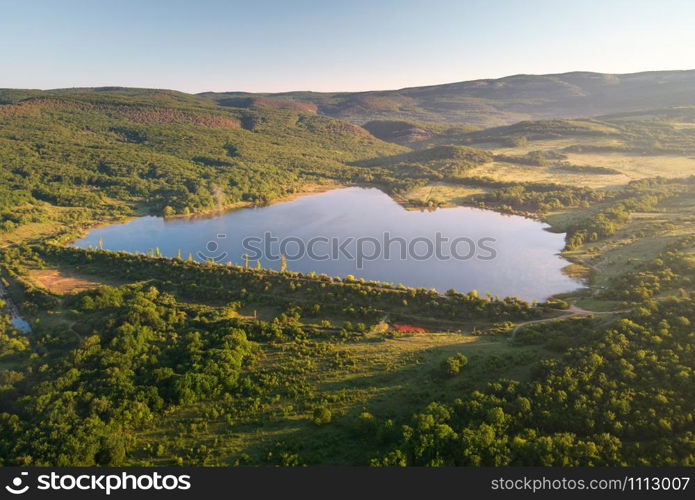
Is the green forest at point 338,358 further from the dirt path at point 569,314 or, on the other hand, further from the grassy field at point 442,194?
the grassy field at point 442,194

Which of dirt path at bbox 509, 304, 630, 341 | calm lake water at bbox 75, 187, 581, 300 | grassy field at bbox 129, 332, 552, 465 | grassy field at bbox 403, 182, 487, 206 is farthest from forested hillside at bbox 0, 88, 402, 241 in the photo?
dirt path at bbox 509, 304, 630, 341

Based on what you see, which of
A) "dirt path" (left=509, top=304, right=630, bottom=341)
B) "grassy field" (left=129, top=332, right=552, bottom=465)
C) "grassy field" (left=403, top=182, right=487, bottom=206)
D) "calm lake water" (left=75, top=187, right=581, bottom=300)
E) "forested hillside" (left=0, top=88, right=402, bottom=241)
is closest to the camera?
"grassy field" (left=129, top=332, right=552, bottom=465)

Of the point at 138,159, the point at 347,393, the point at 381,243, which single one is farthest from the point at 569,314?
the point at 138,159

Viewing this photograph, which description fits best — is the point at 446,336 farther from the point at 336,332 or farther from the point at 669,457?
the point at 669,457

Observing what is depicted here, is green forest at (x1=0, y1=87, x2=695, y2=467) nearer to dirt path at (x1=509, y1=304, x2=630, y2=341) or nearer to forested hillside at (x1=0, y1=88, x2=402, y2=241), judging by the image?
dirt path at (x1=509, y1=304, x2=630, y2=341)

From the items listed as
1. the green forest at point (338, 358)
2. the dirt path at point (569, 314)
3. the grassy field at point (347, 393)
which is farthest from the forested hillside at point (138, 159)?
the dirt path at point (569, 314)

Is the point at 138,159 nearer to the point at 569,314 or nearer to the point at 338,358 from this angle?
the point at 338,358

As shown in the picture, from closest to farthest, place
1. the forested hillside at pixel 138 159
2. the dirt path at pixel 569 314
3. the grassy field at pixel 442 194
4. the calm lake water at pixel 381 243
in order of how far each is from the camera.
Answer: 1. the dirt path at pixel 569 314
2. the calm lake water at pixel 381 243
3. the forested hillside at pixel 138 159
4. the grassy field at pixel 442 194

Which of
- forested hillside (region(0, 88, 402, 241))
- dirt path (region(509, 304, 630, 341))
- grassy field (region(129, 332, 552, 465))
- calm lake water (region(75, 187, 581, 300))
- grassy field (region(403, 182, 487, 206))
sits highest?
forested hillside (region(0, 88, 402, 241))

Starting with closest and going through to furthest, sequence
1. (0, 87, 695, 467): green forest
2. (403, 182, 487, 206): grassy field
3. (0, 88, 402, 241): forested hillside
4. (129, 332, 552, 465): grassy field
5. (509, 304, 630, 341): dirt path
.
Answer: (0, 87, 695, 467): green forest
(129, 332, 552, 465): grassy field
(509, 304, 630, 341): dirt path
(0, 88, 402, 241): forested hillside
(403, 182, 487, 206): grassy field
